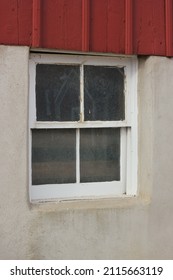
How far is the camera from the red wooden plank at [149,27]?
14.7 ft

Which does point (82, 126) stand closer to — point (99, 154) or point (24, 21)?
point (99, 154)

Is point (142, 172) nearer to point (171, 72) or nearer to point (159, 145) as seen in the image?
point (159, 145)

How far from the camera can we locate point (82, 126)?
4.49 metres

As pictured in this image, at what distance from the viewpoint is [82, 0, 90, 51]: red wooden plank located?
4.28 meters

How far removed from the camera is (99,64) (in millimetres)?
4562

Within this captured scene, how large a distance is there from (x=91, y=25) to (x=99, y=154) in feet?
3.77

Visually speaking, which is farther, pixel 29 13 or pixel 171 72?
pixel 171 72

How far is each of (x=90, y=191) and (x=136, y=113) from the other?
0.83m

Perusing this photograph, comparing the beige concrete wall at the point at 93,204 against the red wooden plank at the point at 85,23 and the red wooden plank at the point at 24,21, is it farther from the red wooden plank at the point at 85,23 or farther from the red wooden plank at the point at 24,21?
the red wooden plank at the point at 85,23

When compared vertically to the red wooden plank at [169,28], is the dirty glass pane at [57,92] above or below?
below

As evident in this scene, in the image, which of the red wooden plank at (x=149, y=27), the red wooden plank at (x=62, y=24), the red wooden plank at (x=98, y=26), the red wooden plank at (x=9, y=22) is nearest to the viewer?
the red wooden plank at (x=9, y=22)

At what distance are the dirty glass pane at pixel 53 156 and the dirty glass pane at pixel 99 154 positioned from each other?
99 millimetres

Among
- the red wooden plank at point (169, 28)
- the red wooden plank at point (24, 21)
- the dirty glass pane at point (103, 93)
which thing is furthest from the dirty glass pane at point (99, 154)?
the red wooden plank at point (24, 21)

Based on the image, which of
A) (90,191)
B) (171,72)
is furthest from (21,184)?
(171,72)
